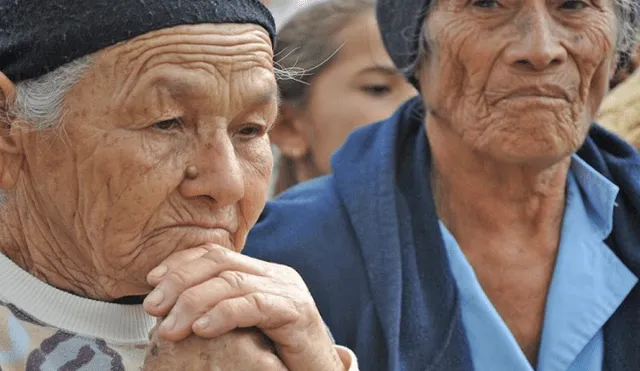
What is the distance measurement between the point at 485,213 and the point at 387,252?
0.45m

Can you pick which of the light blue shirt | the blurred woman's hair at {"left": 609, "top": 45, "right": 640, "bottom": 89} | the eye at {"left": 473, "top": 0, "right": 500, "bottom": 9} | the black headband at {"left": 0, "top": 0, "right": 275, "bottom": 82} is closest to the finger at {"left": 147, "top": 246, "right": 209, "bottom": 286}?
the black headband at {"left": 0, "top": 0, "right": 275, "bottom": 82}

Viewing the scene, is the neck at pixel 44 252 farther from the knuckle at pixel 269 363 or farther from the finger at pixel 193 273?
the knuckle at pixel 269 363

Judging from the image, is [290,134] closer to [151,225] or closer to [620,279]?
[620,279]

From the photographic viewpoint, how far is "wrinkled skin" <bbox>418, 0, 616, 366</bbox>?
4.08 meters

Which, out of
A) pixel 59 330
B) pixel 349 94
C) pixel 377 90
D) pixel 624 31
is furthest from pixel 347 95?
pixel 59 330

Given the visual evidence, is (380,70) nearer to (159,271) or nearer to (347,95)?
(347,95)

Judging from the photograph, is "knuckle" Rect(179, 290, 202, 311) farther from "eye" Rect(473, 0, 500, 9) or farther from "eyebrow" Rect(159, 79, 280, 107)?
"eye" Rect(473, 0, 500, 9)

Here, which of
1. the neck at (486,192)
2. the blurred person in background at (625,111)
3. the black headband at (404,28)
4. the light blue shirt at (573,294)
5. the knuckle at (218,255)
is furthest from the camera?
the blurred person in background at (625,111)

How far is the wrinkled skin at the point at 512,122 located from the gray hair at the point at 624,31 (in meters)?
0.03

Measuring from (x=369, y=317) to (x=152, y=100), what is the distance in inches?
55.0

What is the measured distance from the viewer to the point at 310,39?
5.71 m

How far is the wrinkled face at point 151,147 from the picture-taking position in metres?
2.71

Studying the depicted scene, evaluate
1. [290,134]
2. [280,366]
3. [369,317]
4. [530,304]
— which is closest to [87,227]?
[280,366]

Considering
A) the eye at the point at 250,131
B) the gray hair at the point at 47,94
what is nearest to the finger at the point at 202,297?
the eye at the point at 250,131
